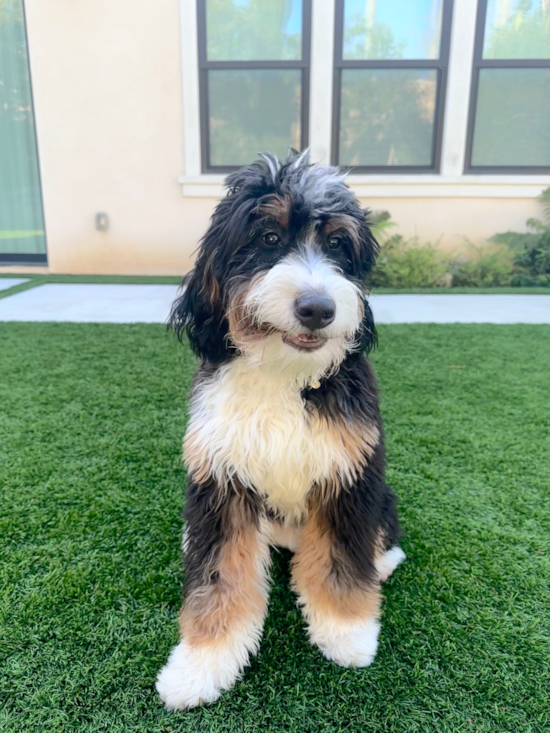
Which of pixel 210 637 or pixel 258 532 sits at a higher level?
pixel 258 532

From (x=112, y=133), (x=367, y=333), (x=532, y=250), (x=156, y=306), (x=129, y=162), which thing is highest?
(x=112, y=133)

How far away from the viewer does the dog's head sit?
1333 mm

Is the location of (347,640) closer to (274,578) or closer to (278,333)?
(274,578)

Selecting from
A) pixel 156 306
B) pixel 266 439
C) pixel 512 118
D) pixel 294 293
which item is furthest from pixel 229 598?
pixel 512 118

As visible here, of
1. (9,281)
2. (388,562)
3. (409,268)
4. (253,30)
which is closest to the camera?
(388,562)

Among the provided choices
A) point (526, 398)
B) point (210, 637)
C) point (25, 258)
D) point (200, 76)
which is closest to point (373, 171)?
point (200, 76)

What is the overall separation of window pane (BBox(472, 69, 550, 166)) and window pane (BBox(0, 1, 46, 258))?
672 cm

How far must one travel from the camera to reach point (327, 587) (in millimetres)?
1646

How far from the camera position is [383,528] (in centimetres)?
179

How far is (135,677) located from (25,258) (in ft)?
26.8

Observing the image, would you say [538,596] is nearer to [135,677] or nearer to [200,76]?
[135,677]

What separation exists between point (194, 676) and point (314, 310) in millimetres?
1095

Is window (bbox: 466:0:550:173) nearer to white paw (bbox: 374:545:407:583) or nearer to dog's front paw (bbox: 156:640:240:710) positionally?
white paw (bbox: 374:545:407:583)

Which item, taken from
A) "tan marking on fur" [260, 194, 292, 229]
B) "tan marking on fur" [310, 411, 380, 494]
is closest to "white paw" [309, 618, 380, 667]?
"tan marking on fur" [310, 411, 380, 494]
